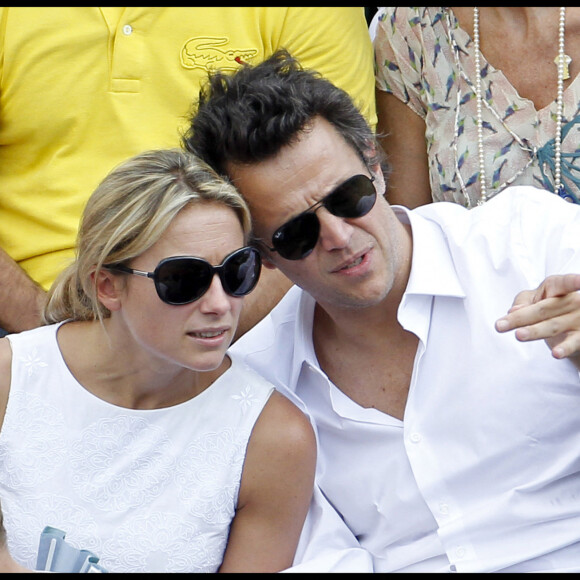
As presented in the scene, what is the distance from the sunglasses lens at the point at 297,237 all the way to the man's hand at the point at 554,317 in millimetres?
576

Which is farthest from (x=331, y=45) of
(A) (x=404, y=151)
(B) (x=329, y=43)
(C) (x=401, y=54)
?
(A) (x=404, y=151)

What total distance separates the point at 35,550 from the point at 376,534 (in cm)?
78

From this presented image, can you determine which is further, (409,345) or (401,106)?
(401,106)

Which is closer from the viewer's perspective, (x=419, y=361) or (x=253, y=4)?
(x=419, y=361)

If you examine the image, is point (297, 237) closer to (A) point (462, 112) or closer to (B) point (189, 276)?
(B) point (189, 276)

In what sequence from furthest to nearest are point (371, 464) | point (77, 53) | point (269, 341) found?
point (77, 53), point (269, 341), point (371, 464)

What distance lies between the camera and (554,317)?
193 centimetres

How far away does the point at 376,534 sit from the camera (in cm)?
243

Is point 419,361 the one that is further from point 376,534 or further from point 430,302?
point 376,534

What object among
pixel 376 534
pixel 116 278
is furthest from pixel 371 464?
pixel 116 278

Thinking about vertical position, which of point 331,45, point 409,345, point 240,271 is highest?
point 331,45

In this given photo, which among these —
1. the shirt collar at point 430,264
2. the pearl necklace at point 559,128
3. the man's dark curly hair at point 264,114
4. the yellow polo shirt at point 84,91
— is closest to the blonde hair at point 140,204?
the man's dark curly hair at point 264,114

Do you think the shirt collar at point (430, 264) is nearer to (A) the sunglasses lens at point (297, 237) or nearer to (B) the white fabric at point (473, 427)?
(B) the white fabric at point (473, 427)

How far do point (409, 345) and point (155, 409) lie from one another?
625 mm
